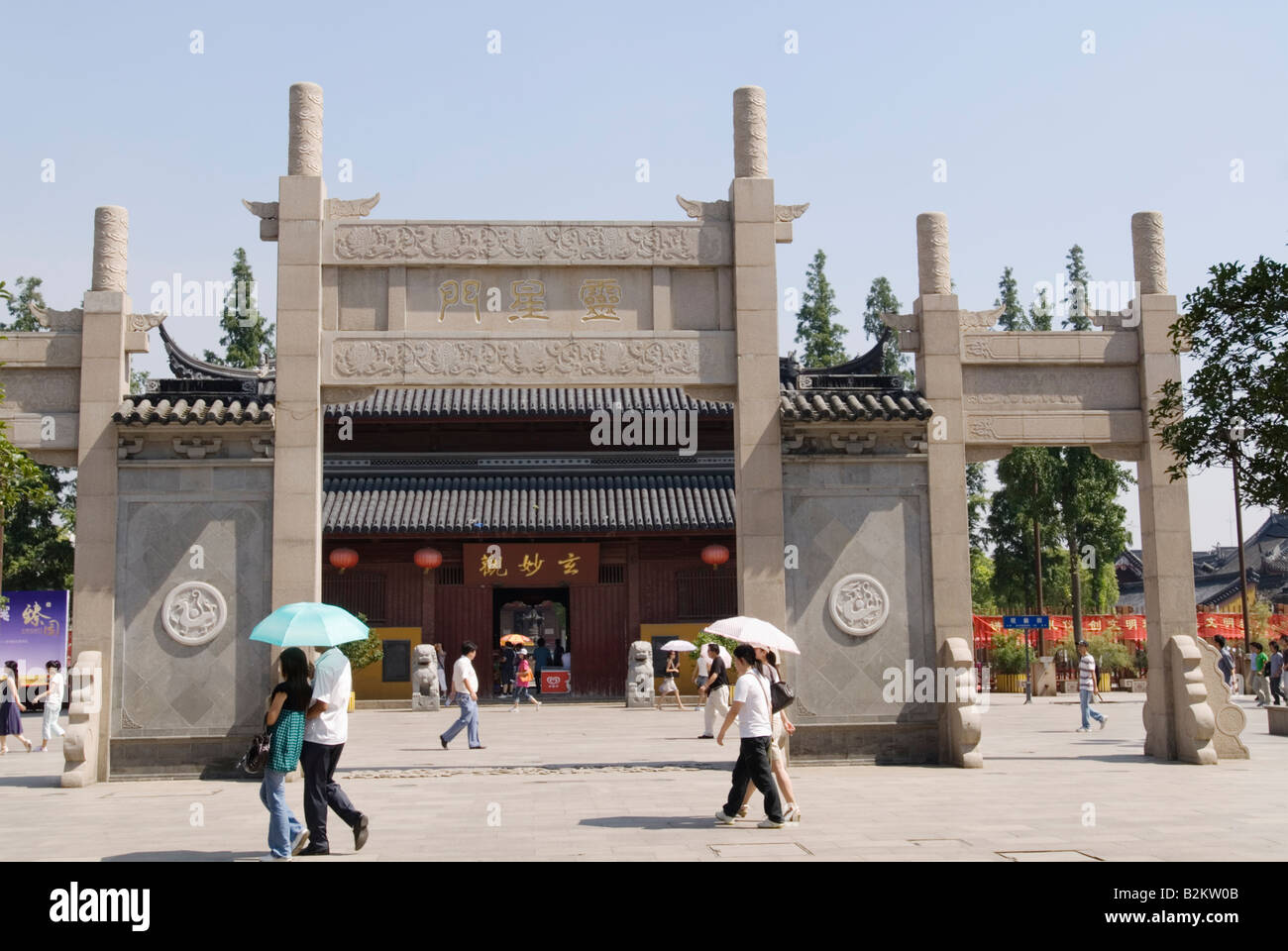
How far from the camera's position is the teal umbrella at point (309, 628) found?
8812mm

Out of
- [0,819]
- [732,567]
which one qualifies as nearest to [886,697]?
[0,819]

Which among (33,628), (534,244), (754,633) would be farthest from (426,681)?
(754,633)

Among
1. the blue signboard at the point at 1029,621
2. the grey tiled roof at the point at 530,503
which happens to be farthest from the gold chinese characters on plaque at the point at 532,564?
the blue signboard at the point at 1029,621

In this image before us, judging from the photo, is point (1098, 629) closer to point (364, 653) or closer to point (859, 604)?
point (364, 653)

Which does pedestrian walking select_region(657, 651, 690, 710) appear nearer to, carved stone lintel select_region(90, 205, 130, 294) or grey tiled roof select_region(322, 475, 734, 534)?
grey tiled roof select_region(322, 475, 734, 534)

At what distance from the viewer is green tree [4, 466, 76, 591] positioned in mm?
30562

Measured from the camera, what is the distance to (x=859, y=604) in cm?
1398

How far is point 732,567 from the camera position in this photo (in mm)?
29672

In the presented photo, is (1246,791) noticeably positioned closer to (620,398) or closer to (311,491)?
(311,491)

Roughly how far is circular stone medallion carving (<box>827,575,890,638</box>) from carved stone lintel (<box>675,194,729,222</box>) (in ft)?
14.4

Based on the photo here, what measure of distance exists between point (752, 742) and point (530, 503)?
19.5 m

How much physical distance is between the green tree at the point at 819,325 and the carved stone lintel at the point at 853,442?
30.1 m

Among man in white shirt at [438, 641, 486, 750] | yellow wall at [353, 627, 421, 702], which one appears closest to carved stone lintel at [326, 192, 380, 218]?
man in white shirt at [438, 641, 486, 750]

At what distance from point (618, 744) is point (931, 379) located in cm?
684
